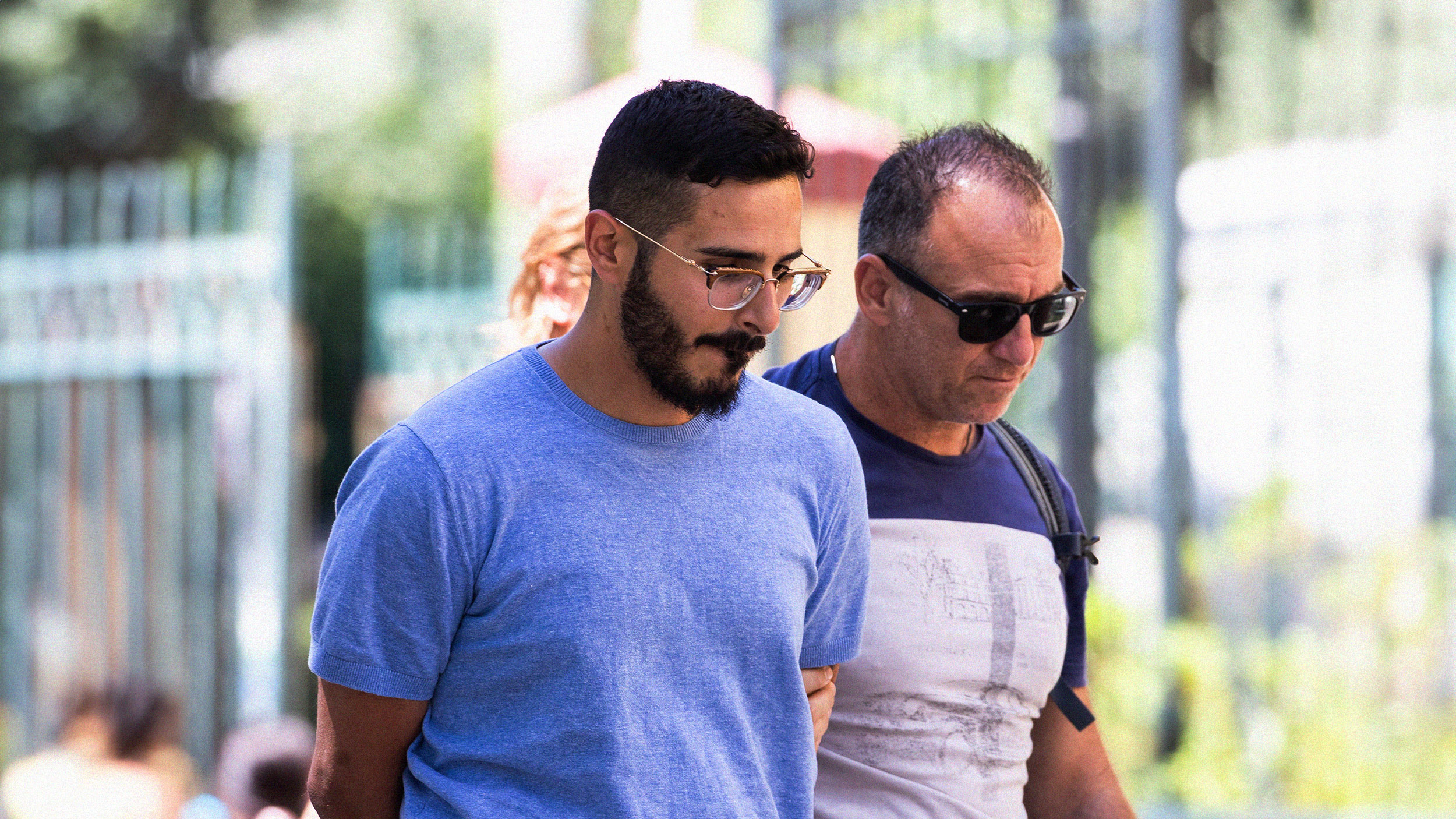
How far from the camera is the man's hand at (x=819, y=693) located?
6.40 feet

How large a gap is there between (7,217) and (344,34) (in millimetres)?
13739

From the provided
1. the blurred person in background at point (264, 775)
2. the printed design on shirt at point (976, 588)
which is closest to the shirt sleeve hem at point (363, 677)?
the printed design on shirt at point (976, 588)

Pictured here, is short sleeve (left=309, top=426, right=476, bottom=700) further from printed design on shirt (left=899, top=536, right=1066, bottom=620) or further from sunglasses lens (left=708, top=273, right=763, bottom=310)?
printed design on shirt (left=899, top=536, right=1066, bottom=620)

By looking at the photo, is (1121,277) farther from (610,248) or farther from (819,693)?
(610,248)

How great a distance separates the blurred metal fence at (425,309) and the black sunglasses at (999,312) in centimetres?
351

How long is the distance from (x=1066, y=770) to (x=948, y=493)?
0.55 metres

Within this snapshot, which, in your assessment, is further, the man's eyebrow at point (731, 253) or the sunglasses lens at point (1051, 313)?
the sunglasses lens at point (1051, 313)

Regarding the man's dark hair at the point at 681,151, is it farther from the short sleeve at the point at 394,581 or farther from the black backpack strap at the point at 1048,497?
the black backpack strap at the point at 1048,497

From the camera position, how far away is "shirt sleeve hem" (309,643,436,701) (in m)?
1.61

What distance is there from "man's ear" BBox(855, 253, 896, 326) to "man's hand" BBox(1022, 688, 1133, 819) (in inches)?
28.6

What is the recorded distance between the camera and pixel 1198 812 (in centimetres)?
502

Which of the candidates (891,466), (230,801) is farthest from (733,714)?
(230,801)

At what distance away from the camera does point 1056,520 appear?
7.96ft

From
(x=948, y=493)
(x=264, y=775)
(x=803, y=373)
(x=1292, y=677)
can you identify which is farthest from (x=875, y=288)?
(x=1292, y=677)
